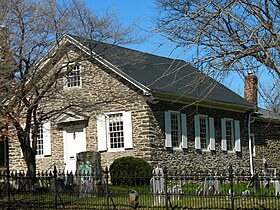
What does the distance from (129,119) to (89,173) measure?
6.44 meters

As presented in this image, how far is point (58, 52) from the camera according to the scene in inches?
776

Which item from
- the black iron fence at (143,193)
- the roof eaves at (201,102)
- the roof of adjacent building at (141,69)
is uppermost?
the roof of adjacent building at (141,69)

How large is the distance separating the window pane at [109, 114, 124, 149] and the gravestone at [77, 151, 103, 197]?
5718 mm

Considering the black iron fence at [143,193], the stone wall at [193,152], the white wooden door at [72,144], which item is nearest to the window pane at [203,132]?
the stone wall at [193,152]

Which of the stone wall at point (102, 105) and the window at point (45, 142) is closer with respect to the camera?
the stone wall at point (102, 105)

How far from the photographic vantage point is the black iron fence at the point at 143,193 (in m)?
13.4

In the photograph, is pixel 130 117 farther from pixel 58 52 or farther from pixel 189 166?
pixel 58 52

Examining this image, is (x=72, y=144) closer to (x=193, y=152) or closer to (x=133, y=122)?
(x=133, y=122)

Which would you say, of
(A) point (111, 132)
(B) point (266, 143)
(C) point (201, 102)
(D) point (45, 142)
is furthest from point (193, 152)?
(B) point (266, 143)

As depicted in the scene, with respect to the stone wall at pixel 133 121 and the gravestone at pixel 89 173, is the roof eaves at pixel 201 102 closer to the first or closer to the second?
the stone wall at pixel 133 121

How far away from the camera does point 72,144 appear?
26.2 m

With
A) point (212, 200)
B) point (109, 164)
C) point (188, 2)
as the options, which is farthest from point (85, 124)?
point (188, 2)

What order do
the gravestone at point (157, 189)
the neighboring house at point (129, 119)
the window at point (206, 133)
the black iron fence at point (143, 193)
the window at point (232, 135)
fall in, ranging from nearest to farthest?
the black iron fence at point (143, 193), the gravestone at point (157, 189), the neighboring house at point (129, 119), the window at point (206, 133), the window at point (232, 135)

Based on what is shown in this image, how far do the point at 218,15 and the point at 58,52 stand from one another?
9.98 m
